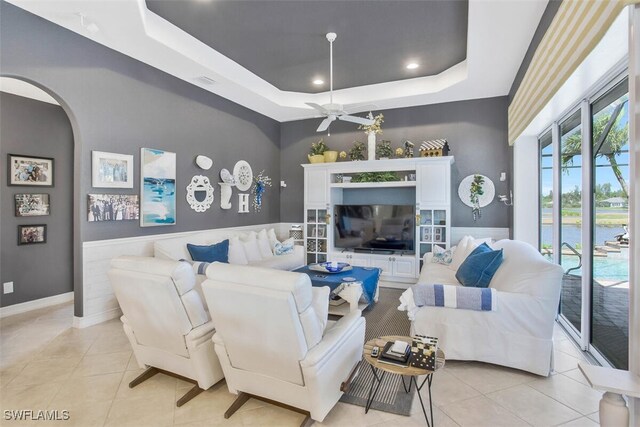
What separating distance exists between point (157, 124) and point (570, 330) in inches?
219

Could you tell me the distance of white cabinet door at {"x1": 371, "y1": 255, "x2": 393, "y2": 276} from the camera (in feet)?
18.4

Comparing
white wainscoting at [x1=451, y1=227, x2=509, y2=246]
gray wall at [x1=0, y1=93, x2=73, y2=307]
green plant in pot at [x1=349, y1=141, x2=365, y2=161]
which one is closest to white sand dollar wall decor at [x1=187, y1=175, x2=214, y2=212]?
gray wall at [x1=0, y1=93, x2=73, y2=307]

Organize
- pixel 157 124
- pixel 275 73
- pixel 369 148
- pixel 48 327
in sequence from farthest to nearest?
pixel 369 148 → pixel 275 73 → pixel 157 124 → pixel 48 327

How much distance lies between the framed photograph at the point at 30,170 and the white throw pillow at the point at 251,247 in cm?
282

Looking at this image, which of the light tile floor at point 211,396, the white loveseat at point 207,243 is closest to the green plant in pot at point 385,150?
the white loveseat at point 207,243

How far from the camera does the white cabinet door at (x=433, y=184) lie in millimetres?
5297

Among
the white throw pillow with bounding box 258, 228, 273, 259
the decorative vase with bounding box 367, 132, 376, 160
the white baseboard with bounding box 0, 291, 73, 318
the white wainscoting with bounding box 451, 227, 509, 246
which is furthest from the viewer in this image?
the decorative vase with bounding box 367, 132, 376, 160

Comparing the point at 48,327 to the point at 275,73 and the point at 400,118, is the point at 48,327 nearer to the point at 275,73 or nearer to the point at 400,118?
the point at 275,73

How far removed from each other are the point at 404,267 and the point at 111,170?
178 inches

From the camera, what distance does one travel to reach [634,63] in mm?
1505

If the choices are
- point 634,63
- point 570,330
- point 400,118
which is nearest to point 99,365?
point 634,63

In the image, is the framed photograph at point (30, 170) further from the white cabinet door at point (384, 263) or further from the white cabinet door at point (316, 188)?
the white cabinet door at point (384, 263)

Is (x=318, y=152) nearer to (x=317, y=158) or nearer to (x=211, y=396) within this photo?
(x=317, y=158)

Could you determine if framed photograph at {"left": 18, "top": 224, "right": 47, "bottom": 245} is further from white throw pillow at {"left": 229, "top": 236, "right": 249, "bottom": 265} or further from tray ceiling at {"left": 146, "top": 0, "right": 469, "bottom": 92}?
tray ceiling at {"left": 146, "top": 0, "right": 469, "bottom": 92}
